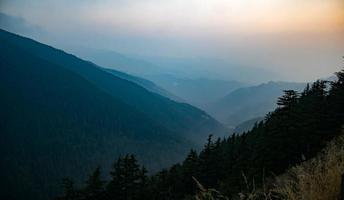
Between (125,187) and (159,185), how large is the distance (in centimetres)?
531

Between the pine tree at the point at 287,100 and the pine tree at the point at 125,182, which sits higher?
the pine tree at the point at 287,100

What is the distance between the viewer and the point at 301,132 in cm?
1975

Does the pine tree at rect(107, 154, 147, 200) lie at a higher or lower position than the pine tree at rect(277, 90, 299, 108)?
lower

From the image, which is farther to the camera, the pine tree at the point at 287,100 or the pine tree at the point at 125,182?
the pine tree at the point at 125,182

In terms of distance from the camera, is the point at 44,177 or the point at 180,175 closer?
the point at 180,175

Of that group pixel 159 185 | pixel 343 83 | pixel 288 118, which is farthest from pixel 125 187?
pixel 343 83

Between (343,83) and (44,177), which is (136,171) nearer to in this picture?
(343,83)

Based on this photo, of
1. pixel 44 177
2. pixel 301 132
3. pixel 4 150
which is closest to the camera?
pixel 301 132

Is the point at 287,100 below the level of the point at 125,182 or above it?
above

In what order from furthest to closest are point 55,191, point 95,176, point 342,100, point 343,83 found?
point 55,191 → point 95,176 → point 343,83 → point 342,100

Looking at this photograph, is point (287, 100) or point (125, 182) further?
point (125, 182)

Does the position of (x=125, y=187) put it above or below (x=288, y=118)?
below

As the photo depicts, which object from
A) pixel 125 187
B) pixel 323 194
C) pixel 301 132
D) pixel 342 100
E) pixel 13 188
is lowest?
pixel 13 188

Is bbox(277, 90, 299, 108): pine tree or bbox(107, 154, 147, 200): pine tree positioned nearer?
bbox(277, 90, 299, 108): pine tree
